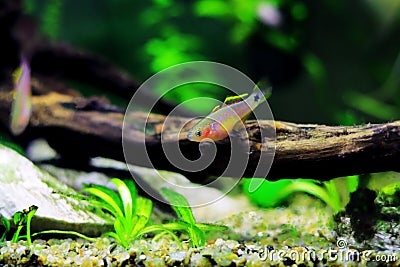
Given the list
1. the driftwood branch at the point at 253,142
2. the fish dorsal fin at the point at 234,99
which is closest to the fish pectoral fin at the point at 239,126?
the driftwood branch at the point at 253,142

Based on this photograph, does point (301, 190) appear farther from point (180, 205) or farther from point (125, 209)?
point (125, 209)

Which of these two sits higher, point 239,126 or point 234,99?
point 234,99

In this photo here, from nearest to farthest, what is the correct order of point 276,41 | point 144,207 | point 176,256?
point 176,256 → point 144,207 → point 276,41

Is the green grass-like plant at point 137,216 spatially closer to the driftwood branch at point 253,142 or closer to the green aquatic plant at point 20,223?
the driftwood branch at point 253,142

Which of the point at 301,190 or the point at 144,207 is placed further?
the point at 144,207

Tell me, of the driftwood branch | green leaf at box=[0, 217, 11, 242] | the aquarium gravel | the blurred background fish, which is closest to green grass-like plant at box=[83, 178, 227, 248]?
the aquarium gravel

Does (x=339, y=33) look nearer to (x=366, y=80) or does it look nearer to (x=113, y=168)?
(x=366, y=80)

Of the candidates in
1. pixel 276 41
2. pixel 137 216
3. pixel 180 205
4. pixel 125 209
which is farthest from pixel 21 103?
pixel 276 41
